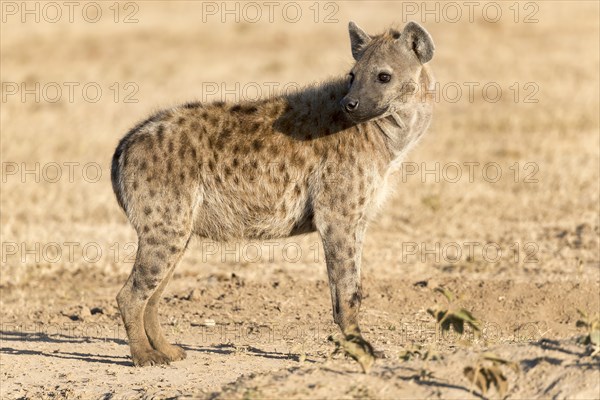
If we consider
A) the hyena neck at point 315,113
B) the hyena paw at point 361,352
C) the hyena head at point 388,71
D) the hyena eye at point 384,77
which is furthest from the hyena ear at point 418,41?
the hyena paw at point 361,352

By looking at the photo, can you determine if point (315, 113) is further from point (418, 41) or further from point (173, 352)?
point (173, 352)

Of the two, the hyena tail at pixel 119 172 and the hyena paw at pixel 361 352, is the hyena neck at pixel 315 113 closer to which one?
the hyena tail at pixel 119 172

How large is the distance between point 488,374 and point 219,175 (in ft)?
8.31

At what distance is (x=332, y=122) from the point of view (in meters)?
6.54

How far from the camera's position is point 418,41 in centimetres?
646

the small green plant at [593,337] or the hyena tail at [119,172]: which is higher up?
the hyena tail at [119,172]

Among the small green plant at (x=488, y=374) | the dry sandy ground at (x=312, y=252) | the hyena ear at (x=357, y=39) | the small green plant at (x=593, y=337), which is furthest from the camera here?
the hyena ear at (x=357, y=39)

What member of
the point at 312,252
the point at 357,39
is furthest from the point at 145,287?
the point at 312,252

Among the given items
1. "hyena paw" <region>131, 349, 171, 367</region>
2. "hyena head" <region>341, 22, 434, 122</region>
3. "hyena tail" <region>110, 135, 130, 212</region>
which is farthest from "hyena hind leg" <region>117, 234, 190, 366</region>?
"hyena head" <region>341, 22, 434, 122</region>

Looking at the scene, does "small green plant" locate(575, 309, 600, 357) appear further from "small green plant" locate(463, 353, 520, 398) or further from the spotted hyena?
the spotted hyena

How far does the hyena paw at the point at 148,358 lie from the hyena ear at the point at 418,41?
2.36m

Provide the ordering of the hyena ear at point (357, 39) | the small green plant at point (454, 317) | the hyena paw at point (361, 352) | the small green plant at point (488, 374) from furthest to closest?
1. the hyena ear at point (357, 39)
2. the small green plant at point (454, 317)
3. the hyena paw at point (361, 352)
4. the small green plant at point (488, 374)

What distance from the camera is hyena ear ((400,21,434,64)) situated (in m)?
6.39

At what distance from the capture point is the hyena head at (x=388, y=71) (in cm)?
630
